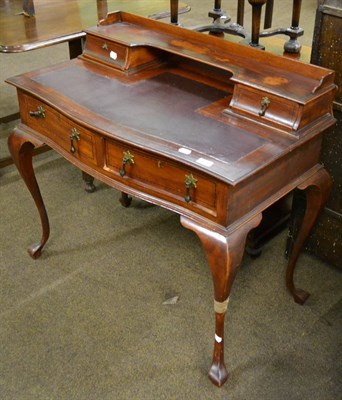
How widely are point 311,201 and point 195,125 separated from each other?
1.66 feet

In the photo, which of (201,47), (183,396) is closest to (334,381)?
(183,396)

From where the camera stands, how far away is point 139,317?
1881 millimetres

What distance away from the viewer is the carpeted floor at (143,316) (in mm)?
1653

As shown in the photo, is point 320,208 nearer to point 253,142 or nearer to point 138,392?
point 253,142

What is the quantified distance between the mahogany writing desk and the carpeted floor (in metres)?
0.16

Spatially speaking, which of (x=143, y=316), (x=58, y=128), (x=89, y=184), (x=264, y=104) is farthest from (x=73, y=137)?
(x=89, y=184)

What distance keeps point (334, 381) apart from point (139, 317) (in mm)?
Result: 650

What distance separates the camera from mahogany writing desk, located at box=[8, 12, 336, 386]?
133 cm

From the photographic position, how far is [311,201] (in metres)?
1.71

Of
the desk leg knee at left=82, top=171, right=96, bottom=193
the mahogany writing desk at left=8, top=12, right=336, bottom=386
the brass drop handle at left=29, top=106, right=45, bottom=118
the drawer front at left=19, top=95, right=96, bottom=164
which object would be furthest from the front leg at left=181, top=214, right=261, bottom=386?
the desk leg knee at left=82, top=171, right=96, bottom=193

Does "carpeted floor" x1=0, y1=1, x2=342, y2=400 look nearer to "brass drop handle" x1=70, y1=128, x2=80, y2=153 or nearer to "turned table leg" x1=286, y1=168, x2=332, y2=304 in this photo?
"turned table leg" x1=286, y1=168, x2=332, y2=304

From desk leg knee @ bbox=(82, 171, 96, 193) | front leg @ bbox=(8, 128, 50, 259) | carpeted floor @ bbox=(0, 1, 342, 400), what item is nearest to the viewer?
carpeted floor @ bbox=(0, 1, 342, 400)

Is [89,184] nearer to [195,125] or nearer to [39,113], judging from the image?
[39,113]

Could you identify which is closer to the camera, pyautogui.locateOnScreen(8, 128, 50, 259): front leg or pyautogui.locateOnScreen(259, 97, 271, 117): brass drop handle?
pyautogui.locateOnScreen(259, 97, 271, 117): brass drop handle
